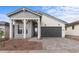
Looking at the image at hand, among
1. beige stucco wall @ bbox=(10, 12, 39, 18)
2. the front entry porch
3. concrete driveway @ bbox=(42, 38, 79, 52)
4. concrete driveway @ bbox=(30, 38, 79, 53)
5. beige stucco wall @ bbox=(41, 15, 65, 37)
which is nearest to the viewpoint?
concrete driveway @ bbox=(30, 38, 79, 53)

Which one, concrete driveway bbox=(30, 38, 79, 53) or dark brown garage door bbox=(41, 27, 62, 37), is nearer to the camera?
concrete driveway bbox=(30, 38, 79, 53)

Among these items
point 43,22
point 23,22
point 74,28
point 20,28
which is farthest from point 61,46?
point 43,22

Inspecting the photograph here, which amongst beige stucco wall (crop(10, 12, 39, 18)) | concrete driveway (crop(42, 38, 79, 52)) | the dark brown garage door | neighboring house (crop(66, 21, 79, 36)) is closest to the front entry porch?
beige stucco wall (crop(10, 12, 39, 18))

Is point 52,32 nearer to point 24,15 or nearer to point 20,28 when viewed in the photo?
point 20,28

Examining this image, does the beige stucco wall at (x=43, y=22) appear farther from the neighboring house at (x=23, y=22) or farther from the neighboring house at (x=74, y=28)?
the neighboring house at (x=74, y=28)

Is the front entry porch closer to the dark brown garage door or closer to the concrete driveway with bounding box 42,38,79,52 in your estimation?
the dark brown garage door

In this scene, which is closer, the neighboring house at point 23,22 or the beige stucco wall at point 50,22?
the neighboring house at point 23,22

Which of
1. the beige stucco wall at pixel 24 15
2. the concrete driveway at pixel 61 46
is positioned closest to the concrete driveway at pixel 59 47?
the concrete driveway at pixel 61 46

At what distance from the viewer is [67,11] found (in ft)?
55.3
